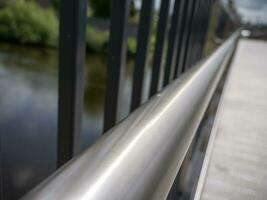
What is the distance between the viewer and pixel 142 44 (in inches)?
53.1

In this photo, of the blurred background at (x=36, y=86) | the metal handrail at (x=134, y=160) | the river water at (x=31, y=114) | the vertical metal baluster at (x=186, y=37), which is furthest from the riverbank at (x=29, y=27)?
the metal handrail at (x=134, y=160)

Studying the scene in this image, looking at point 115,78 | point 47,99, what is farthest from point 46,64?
point 115,78

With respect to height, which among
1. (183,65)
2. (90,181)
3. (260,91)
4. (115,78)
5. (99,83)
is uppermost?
(90,181)

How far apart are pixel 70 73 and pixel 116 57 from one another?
26 cm

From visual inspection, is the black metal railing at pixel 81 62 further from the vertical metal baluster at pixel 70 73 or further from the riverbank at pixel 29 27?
the riverbank at pixel 29 27

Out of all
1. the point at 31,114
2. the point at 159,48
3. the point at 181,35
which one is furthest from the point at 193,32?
the point at 31,114

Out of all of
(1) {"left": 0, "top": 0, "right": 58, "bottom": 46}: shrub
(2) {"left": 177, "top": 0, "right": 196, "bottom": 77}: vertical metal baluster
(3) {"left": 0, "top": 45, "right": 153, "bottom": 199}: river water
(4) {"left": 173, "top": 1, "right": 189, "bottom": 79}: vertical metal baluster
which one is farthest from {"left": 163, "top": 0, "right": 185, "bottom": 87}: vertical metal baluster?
(1) {"left": 0, "top": 0, "right": 58, "bottom": 46}: shrub

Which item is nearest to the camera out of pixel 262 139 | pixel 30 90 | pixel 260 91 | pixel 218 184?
pixel 218 184

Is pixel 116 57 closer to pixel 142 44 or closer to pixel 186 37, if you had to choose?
pixel 142 44

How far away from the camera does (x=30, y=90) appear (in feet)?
22.9

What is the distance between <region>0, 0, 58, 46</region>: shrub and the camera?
23.0 ft

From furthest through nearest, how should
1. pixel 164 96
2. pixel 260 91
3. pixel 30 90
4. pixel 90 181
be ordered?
pixel 30 90 < pixel 260 91 < pixel 164 96 < pixel 90 181

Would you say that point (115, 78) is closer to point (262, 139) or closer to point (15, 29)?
point (262, 139)

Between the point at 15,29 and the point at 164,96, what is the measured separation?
7315mm
